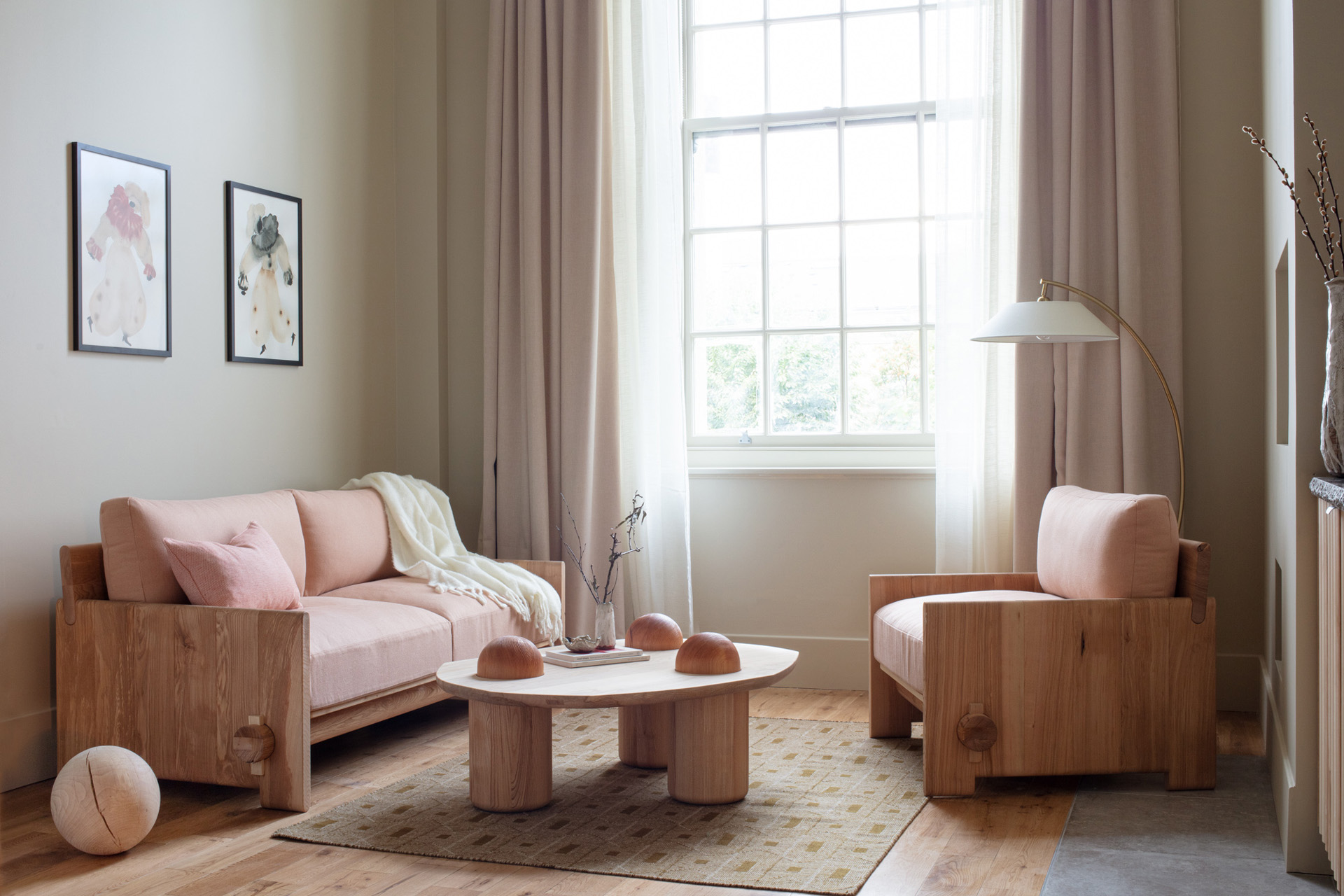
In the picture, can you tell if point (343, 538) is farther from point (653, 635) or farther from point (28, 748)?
point (653, 635)

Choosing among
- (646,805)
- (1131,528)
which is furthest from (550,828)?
(1131,528)

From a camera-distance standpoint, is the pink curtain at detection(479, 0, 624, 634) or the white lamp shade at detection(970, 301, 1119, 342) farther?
the pink curtain at detection(479, 0, 624, 634)

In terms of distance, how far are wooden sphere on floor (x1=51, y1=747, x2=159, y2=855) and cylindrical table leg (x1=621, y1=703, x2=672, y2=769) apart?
4.08 ft

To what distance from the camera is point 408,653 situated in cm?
340

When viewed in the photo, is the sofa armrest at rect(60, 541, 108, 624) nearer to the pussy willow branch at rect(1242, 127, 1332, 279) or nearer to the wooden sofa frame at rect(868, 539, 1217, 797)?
the wooden sofa frame at rect(868, 539, 1217, 797)

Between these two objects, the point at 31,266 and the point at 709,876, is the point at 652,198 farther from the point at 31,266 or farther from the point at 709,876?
the point at 709,876

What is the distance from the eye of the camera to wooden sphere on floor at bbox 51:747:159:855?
2551 mm

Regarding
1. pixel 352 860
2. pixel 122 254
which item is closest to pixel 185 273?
pixel 122 254

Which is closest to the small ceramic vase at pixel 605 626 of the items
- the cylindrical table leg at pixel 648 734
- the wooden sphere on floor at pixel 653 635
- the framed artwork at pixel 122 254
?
the wooden sphere on floor at pixel 653 635

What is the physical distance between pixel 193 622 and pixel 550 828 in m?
1.08

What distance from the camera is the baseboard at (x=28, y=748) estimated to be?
10.2ft

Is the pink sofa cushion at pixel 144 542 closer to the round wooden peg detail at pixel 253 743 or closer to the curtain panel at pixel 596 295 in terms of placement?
the round wooden peg detail at pixel 253 743

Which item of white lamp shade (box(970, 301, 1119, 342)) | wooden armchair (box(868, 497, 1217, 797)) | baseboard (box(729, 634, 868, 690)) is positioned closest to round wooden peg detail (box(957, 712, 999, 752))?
wooden armchair (box(868, 497, 1217, 797))

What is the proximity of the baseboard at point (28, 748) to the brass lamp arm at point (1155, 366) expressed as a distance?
317 centimetres
